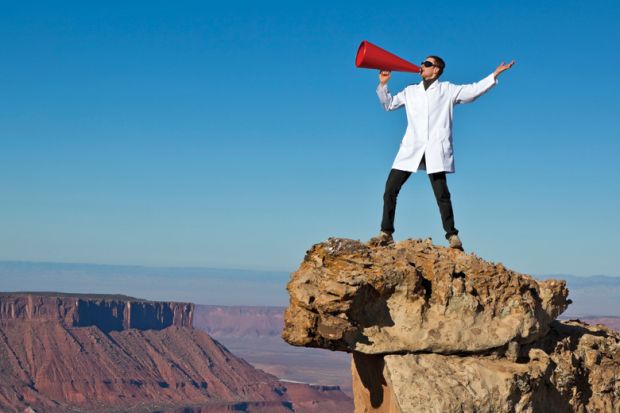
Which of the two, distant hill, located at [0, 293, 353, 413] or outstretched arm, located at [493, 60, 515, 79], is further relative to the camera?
distant hill, located at [0, 293, 353, 413]

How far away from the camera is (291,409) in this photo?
18875 cm

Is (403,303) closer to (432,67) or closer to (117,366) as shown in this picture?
(432,67)

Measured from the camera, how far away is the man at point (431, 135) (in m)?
10.8

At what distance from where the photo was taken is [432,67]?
10922mm

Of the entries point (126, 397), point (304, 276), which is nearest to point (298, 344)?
point (304, 276)

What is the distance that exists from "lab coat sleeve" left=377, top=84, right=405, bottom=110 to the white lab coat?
0.10 m

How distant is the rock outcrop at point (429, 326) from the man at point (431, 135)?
0.60 m

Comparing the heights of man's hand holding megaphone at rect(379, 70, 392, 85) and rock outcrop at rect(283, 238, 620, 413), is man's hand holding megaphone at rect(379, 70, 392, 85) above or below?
above

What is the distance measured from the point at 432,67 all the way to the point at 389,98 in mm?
596

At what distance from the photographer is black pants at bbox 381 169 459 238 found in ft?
35.7

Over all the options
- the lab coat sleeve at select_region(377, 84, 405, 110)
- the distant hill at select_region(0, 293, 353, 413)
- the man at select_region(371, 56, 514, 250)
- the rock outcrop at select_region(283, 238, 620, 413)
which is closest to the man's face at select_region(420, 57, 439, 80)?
the man at select_region(371, 56, 514, 250)

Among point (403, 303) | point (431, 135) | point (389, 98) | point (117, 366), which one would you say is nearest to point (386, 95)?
point (389, 98)

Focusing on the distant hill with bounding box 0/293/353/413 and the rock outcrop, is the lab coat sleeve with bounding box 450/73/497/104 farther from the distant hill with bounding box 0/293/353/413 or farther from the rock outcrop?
the distant hill with bounding box 0/293/353/413

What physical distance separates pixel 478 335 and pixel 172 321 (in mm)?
191446
